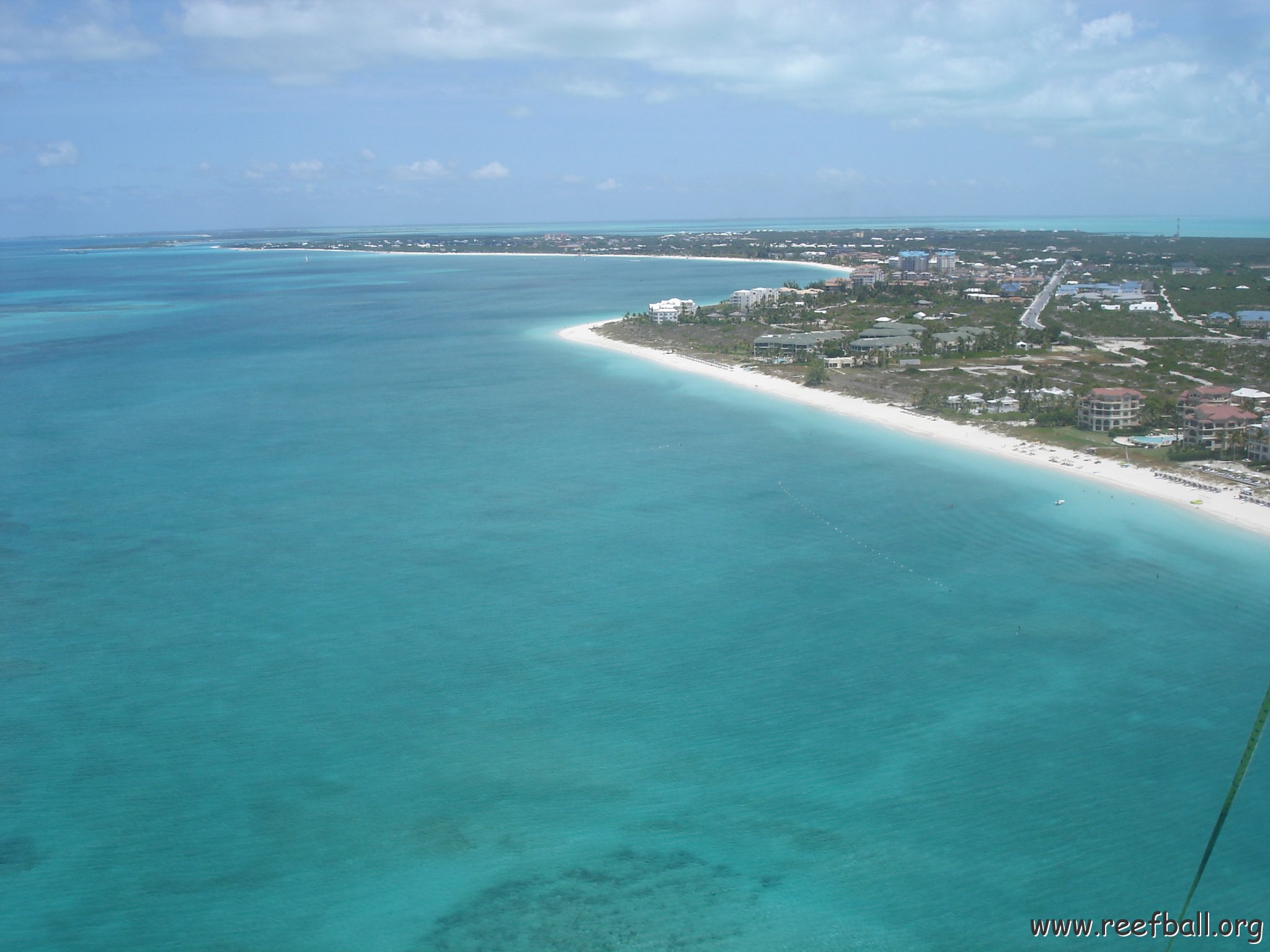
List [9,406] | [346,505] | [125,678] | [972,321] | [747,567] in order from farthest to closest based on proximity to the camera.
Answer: [972,321]
[9,406]
[346,505]
[747,567]
[125,678]

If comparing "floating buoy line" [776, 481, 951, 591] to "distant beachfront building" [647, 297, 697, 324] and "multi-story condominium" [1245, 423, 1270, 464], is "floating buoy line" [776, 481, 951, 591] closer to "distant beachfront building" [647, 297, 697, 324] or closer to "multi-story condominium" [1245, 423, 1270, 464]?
"multi-story condominium" [1245, 423, 1270, 464]

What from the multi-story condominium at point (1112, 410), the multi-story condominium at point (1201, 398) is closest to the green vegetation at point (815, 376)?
the multi-story condominium at point (1112, 410)

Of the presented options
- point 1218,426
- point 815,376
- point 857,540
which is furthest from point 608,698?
point 815,376

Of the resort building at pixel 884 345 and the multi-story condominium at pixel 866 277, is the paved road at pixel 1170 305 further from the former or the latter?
the multi-story condominium at pixel 866 277

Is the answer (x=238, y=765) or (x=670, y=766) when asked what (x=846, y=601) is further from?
(x=238, y=765)

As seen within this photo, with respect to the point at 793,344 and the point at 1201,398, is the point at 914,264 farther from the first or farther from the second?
the point at 1201,398

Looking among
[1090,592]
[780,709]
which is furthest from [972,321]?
[780,709]
